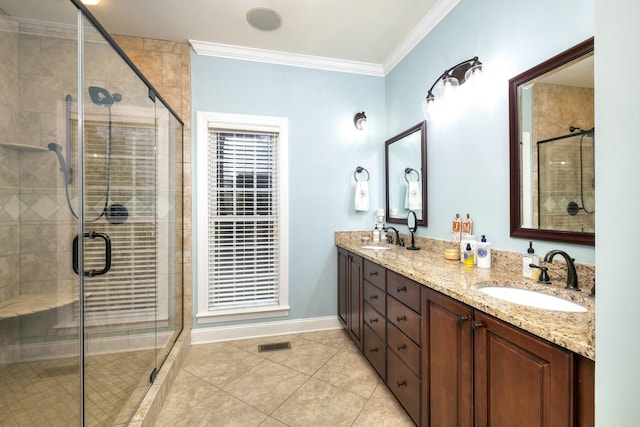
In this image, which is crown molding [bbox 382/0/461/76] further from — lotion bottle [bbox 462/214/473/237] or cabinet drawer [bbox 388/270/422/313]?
cabinet drawer [bbox 388/270/422/313]

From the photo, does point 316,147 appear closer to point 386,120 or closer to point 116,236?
point 386,120

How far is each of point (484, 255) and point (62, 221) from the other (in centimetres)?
220

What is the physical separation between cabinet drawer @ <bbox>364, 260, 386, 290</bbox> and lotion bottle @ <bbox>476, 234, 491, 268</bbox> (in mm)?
579

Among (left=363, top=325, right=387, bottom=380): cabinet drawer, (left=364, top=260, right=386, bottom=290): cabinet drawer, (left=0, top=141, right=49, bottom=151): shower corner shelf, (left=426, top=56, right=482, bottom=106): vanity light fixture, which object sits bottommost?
(left=363, top=325, right=387, bottom=380): cabinet drawer

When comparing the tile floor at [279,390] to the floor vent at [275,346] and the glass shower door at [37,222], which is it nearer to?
the floor vent at [275,346]

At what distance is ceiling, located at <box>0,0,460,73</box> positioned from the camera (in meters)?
2.13

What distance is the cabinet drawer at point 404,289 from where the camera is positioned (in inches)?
57.3

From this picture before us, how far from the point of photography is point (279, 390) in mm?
1939

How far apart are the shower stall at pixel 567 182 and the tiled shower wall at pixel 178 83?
8.73ft

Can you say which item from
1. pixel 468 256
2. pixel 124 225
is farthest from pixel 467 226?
pixel 124 225

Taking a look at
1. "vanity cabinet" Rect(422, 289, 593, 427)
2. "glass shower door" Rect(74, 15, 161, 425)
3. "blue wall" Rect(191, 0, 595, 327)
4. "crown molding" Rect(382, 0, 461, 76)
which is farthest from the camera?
"crown molding" Rect(382, 0, 461, 76)

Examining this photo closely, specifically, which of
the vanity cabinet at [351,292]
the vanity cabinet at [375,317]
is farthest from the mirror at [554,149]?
the vanity cabinet at [351,292]

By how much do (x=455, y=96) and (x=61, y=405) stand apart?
2.80 meters

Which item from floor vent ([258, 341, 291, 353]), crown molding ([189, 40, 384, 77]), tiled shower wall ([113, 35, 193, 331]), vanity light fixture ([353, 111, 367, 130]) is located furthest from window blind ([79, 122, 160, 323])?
vanity light fixture ([353, 111, 367, 130])
